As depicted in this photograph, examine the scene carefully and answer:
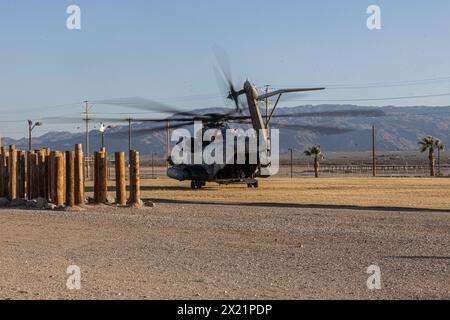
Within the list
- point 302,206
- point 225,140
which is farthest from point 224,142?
point 302,206

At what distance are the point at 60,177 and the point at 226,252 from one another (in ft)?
41.8

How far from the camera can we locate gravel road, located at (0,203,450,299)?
10.5 metres

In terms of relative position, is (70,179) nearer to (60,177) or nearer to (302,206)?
(60,177)

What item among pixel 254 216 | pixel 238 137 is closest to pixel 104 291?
pixel 254 216

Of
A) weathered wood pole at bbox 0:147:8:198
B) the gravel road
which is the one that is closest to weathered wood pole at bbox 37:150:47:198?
weathered wood pole at bbox 0:147:8:198

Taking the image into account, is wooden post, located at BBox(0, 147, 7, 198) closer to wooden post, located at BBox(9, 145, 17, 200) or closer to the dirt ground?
wooden post, located at BBox(9, 145, 17, 200)

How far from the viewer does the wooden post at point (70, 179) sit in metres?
25.8

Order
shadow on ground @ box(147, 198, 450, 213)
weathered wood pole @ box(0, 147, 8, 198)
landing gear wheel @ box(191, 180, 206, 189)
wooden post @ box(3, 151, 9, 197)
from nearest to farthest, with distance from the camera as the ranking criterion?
shadow on ground @ box(147, 198, 450, 213)
wooden post @ box(3, 151, 9, 197)
weathered wood pole @ box(0, 147, 8, 198)
landing gear wheel @ box(191, 180, 206, 189)

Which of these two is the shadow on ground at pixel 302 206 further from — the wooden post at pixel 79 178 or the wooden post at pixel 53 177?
the wooden post at pixel 53 177

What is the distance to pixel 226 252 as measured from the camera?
575 inches

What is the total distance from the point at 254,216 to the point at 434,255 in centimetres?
891
